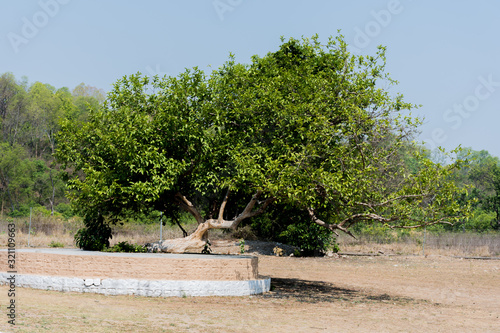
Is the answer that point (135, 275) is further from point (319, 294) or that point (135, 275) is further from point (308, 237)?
point (308, 237)

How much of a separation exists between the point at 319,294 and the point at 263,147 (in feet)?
16.7

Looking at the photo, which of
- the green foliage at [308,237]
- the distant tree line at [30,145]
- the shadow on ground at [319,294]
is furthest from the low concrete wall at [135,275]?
the distant tree line at [30,145]

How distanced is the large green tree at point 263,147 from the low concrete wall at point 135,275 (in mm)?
2074

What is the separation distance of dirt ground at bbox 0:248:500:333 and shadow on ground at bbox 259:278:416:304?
0.03 metres

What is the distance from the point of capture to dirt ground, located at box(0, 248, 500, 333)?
11.6 metres

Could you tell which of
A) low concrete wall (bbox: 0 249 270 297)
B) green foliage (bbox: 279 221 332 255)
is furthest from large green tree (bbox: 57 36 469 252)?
green foliage (bbox: 279 221 332 255)

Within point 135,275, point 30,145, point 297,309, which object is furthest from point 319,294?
point 30,145

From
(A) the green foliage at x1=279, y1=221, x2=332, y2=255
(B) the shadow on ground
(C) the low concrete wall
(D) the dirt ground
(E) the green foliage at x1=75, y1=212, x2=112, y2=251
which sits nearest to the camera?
(D) the dirt ground

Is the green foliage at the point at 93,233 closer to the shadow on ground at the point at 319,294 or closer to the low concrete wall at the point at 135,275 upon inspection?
the low concrete wall at the point at 135,275

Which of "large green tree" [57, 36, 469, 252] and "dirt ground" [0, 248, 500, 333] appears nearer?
"dirt ground" [0, 248, 500, 333]

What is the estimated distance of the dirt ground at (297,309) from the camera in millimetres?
11617

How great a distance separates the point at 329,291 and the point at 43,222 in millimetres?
26873

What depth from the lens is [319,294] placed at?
18.4 meters

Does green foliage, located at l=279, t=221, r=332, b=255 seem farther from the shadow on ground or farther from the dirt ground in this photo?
the shadow on ground
